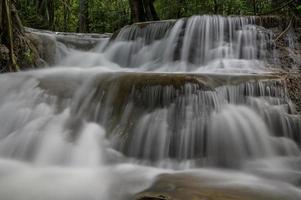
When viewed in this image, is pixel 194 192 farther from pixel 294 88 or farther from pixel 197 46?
pixel 197 46

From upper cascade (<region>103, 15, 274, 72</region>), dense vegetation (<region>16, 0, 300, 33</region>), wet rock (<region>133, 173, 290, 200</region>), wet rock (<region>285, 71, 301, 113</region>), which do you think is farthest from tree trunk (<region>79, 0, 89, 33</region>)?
wet rock (<region>133, 173, 290, 200</region>)

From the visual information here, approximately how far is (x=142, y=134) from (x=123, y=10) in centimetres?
1126

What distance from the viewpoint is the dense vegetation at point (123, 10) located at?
39.4 ft

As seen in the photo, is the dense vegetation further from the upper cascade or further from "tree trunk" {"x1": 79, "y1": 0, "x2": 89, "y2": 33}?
the upper cascade

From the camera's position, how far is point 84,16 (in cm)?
1456

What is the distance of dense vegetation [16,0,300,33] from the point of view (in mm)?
12023

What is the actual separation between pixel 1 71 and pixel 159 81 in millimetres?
3585

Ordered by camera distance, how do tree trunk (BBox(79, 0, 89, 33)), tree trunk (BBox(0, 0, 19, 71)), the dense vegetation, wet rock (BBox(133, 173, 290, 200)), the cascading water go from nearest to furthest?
wet rock (BBox(133, 173, 290, 200))
the cascading water
tree trunk (BBox(0, 0, 19, 71))
the dense vegetation
tree trunk (BBox(79, 0, 89, 33))

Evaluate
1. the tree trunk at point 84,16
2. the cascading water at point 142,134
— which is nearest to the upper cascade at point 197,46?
the cascading water at point 142,134

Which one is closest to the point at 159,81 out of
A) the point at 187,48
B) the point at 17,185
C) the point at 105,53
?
the point at 17,185

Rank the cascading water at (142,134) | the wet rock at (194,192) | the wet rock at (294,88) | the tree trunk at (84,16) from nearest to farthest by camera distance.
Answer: the wet rock at (194,192) < the cascading water at (142,134) < the wet rock at (294,88) < the tree trunk at (84,16)

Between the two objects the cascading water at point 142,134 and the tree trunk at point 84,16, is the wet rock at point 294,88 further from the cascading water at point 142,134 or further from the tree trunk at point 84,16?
the tree trunk at point 84,16

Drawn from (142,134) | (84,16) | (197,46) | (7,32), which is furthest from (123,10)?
(142,134)

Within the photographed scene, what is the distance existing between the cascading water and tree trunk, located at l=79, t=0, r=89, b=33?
27.7ft
